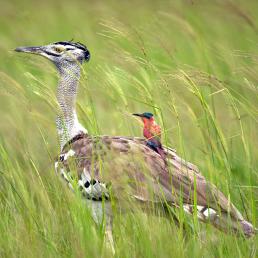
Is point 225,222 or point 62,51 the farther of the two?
point 62,51

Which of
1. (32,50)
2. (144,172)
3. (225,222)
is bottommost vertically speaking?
(225,222)

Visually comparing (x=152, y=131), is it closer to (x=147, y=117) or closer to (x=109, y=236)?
(x=147, y=117)

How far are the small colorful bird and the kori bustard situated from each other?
0.02 meters

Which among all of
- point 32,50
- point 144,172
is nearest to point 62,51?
point 32,50

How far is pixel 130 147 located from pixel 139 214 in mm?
587

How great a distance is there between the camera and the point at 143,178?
143 inches

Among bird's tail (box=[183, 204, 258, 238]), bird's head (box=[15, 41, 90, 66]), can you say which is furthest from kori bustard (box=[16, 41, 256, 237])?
bird's head (box=[15, 41, 90, 66])

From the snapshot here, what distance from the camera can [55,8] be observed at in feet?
39.1

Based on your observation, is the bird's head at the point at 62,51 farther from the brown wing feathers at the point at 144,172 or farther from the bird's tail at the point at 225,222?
the bird's tail at the point at 225,222

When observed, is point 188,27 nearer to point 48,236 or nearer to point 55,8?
point 48,236

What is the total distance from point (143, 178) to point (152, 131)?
0.21 m

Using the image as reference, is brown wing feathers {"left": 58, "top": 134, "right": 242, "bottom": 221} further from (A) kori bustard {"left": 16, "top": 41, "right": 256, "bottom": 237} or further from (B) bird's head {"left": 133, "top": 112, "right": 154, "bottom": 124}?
(B) bird's head {"left": 133, "top": 112, "right": 154, "bottom": 124}

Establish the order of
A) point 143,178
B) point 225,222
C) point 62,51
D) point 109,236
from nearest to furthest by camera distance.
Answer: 1. point 225,222
2. point 109,236
3. point 143,178
4. point 62,51

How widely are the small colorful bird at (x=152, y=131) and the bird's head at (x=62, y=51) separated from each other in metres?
0.67
